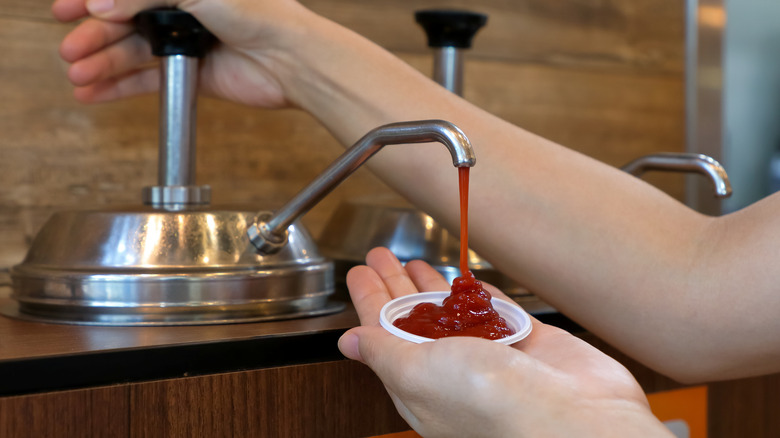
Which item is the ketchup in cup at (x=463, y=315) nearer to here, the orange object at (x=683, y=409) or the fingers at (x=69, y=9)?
the orange object at (x=683, y=409)

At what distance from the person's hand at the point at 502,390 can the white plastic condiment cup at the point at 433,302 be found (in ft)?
0.04

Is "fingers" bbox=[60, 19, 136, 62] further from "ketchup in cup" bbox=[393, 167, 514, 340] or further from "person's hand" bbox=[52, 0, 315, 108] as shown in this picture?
"ketchup in cup" bbox=[393, 167, 514, 340]

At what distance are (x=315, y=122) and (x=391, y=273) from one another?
643mm

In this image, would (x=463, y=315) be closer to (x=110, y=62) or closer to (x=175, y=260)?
(x=175, y=260)

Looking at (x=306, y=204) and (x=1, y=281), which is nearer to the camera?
(x=306, y=204)

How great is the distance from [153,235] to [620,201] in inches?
20.8

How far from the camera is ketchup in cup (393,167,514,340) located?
0.71 metres

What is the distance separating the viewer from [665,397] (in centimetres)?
106

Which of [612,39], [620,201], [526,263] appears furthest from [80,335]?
[612,39]

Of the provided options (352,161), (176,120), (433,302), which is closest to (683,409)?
(433,302)

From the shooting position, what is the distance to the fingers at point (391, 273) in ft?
2.83

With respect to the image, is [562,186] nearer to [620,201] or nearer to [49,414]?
[620,201]

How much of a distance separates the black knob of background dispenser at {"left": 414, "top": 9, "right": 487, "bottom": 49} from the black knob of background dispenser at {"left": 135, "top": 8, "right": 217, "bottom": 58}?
33cm

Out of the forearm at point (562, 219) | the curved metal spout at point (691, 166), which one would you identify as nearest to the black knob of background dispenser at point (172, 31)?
the forearm at point (562, 219)
